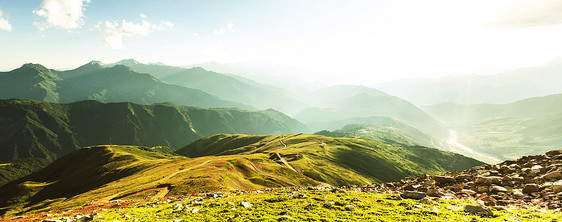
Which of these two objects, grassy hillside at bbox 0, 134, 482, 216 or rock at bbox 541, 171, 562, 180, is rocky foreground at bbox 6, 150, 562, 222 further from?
grassy hillside at bbox 0, 134, 482, 216

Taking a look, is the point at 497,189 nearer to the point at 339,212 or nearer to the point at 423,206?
the point at 423,206

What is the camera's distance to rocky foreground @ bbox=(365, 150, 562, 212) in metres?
23.8

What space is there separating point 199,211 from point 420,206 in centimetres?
2386

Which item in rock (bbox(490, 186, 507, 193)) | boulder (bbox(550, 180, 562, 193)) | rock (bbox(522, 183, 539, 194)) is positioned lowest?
rock (bbox(490, 186, 507, 193))

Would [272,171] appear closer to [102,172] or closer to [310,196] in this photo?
[310,196]

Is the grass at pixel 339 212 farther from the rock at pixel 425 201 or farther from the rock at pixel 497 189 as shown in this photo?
the rock at pixel 497 189

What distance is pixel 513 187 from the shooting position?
2880 cm

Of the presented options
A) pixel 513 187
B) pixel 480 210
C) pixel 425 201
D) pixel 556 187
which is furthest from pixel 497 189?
pixel 480 210

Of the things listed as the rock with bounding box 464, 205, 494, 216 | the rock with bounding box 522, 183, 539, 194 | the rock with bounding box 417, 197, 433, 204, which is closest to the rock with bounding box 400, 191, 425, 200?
the rock with bounding box 417, 197, 433, 204

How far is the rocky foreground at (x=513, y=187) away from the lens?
78.2 feet

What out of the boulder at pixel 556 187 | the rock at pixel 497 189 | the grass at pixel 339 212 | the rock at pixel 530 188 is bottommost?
the grass at pixel 339 212

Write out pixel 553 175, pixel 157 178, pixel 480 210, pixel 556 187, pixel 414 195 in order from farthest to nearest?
1. pixel 157 178
2. pixel 414 195
3. pixel 553 175
4. pixel 556 187
5. pixel 480 210

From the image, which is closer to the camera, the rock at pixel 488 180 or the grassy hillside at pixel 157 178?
the rock at pixel 488 180

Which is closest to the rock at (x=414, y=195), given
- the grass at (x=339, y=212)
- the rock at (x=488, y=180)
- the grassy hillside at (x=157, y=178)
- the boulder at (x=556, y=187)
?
the grass at (x=339, y=212)
